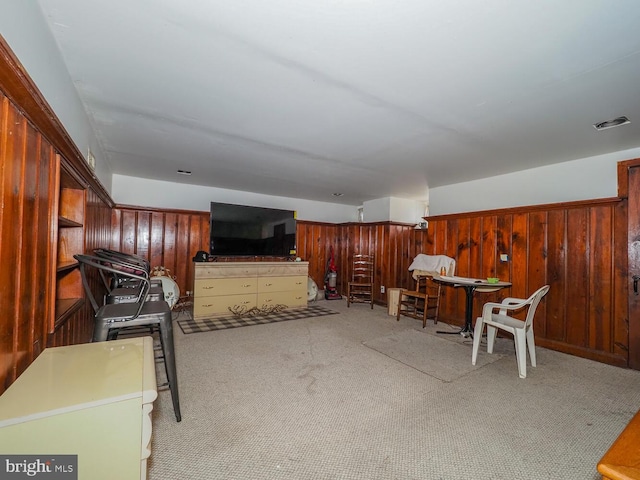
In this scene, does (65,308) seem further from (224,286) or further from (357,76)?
(224,286)

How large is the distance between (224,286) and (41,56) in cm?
356

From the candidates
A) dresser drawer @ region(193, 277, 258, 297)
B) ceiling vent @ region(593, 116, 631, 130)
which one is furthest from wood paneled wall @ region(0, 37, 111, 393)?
ceiling vent @ region(593, 116, 631, 130)

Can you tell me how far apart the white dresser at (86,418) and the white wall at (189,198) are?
171 inches

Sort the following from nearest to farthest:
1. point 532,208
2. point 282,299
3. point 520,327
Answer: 1. point 520,327
2. point 532,208
3. point 282,299

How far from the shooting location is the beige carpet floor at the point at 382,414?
151 cm

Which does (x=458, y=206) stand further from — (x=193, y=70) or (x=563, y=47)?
(x=193, y=70)

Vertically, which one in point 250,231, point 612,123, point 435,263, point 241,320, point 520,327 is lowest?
point 241,320

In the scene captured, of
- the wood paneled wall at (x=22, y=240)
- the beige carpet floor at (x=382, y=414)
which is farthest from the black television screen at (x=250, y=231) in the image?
the wood paneled wall at (x=22, y=240)

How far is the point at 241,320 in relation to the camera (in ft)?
14.4

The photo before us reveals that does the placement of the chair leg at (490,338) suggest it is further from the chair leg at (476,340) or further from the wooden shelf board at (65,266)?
the wooden shelf board at (65,266)

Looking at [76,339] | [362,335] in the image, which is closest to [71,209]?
[76,339]

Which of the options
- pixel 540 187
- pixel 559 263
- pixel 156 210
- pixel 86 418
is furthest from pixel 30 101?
pixel 540 187

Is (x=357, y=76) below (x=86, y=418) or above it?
above

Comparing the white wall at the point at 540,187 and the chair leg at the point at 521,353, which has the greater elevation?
the white wall at the point at 540,187
